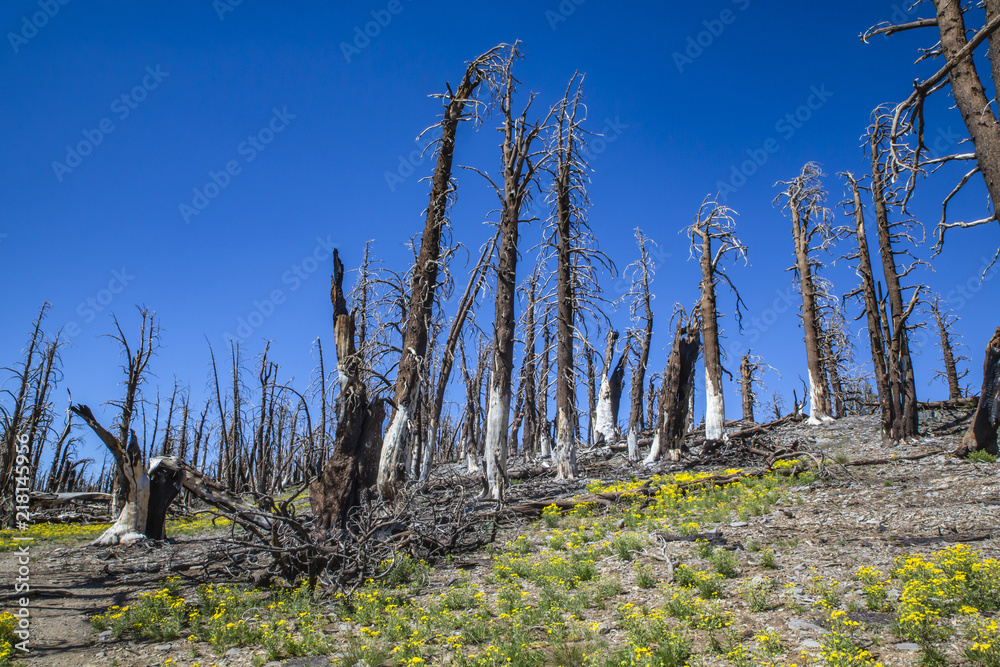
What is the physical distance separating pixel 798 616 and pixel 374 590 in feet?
15.0

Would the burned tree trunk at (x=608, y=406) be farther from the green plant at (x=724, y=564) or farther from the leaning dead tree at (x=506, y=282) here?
the green plant at (x=724, y=564)

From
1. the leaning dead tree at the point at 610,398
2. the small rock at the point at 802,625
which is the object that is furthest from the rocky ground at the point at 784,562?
the leaning dead tree at the point at 610,398

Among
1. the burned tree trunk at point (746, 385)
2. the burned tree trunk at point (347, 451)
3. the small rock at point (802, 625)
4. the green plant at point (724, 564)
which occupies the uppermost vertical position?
the burned tree trunk at point (746, 385)

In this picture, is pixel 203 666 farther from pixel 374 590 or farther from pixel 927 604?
pixel 927 604

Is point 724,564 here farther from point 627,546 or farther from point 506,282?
point 506,282

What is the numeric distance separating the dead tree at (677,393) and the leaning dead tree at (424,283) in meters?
7.14

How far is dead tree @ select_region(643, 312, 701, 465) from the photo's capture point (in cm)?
1469

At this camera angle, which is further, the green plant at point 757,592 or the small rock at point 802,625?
the green plant at point 757,592

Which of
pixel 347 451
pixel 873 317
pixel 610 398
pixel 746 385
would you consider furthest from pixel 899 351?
pixel 746 385

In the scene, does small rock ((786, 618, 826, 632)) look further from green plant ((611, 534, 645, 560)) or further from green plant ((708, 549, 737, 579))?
green plant ((611, 534, 645, 560))

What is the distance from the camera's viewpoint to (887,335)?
49.9 ft

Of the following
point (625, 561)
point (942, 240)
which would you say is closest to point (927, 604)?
point (625, 561)

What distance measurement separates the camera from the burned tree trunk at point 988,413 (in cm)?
981

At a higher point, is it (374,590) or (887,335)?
(887,335)
